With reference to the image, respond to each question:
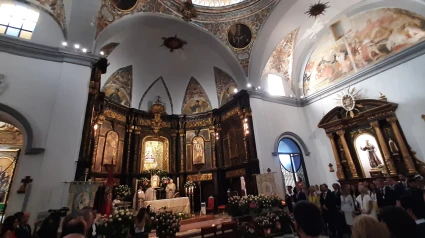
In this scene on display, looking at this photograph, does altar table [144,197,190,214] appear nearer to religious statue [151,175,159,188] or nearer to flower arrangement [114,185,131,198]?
flower arrangement [114,185,131,198]

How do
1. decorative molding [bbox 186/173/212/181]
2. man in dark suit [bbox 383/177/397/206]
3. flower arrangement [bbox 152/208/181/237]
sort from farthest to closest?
decorative molding [bbox 186/173/212/181] → man in dark suit [bbox 383/177/397/206] → flower arrangement [bbox 152/208/181/237]

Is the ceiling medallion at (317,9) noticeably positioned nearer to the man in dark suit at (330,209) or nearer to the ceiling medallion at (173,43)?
the ceiling medallion at (173,43)

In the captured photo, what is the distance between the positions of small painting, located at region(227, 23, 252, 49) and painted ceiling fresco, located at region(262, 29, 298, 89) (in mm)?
1939

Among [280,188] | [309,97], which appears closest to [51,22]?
[280,188]

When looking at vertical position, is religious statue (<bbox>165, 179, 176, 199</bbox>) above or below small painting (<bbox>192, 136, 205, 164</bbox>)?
below

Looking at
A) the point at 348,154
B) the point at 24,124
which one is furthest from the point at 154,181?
the point at 348,154

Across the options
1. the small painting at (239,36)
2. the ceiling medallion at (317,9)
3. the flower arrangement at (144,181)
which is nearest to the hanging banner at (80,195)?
the flower arrangement at (144,181)

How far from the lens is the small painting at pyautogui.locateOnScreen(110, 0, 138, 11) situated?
8578 millimetres

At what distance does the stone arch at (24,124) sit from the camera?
604cm

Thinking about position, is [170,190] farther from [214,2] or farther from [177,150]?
[214,2]

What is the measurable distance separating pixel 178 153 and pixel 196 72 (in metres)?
5.52

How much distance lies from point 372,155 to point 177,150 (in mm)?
10653

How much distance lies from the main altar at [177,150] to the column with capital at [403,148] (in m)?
6.05

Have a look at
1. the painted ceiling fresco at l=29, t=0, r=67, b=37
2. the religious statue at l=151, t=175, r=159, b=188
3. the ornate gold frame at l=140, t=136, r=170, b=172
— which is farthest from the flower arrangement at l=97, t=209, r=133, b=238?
the ornate gold frame at l=140, t=136, r=170, b=172
